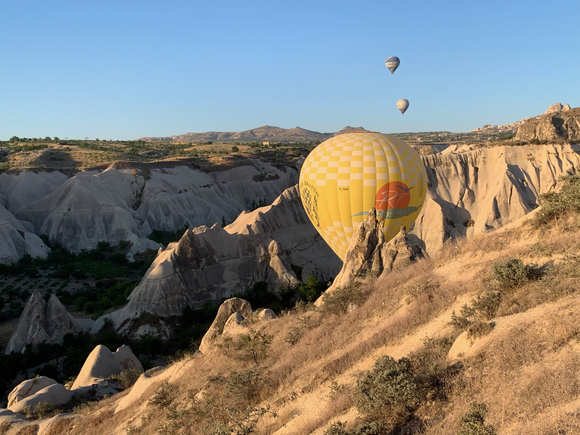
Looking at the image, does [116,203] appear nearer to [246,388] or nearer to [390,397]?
[246,388]

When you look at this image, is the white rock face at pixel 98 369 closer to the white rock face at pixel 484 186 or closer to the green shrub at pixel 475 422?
the green shrub at pixel 475 422

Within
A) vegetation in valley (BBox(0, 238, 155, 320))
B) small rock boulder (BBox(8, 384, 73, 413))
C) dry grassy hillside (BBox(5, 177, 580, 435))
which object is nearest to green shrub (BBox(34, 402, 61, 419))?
small rock boulder (BBox(8, 384, 73, 413))

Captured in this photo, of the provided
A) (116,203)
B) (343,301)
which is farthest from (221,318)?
(116,203)

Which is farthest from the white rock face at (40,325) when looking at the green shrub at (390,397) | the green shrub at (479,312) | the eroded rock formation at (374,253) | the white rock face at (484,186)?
the white rock face at (484,186)

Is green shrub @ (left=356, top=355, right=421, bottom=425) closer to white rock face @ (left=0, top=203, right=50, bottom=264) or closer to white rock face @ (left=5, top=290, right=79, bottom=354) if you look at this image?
white rock face @ (left=5, top=290, right=79, bottom=354)

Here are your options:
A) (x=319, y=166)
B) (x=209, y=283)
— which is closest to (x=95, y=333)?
(x=209, y=283)

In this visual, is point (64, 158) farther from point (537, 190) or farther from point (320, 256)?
point (537, 190)
